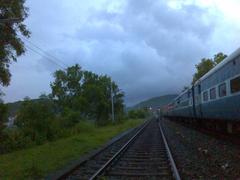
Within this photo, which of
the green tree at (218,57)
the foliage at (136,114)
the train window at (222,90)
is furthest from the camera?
the foliage at (136,114)

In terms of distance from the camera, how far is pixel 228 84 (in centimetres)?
1708

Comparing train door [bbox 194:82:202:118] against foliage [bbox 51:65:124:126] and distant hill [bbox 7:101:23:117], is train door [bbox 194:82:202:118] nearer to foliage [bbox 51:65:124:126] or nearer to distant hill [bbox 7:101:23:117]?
distant hill [bbox 7:101:23:117]

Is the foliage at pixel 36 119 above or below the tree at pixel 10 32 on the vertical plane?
below

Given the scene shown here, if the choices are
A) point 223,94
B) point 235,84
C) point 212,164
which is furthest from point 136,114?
point 212,164

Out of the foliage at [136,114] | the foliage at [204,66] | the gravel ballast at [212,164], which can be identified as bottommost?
the gravel ballast at [212,164]

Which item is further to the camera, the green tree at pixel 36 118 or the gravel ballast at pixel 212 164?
the green tree at pixel 36 118

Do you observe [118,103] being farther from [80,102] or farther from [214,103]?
[214,103]

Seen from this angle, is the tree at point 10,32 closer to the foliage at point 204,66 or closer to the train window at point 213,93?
the train window at point 213,93

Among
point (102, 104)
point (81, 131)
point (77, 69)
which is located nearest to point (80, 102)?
point (102, 104)

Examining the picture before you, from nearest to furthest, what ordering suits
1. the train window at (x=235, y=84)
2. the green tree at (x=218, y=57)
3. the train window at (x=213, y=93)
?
the train window at (x=235, y=84) → the train window at (x=213, y=93) → the green tree at (x=218, y=57)

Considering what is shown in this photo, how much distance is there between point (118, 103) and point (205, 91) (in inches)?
2327

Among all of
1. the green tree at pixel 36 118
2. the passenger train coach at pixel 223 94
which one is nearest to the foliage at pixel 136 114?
the green tree at pixel 36 118

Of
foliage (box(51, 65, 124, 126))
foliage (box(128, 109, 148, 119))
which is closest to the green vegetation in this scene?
foliage (box(51, 65, 124, 126))

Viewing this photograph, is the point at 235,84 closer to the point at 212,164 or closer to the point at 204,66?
the point at 212,164
